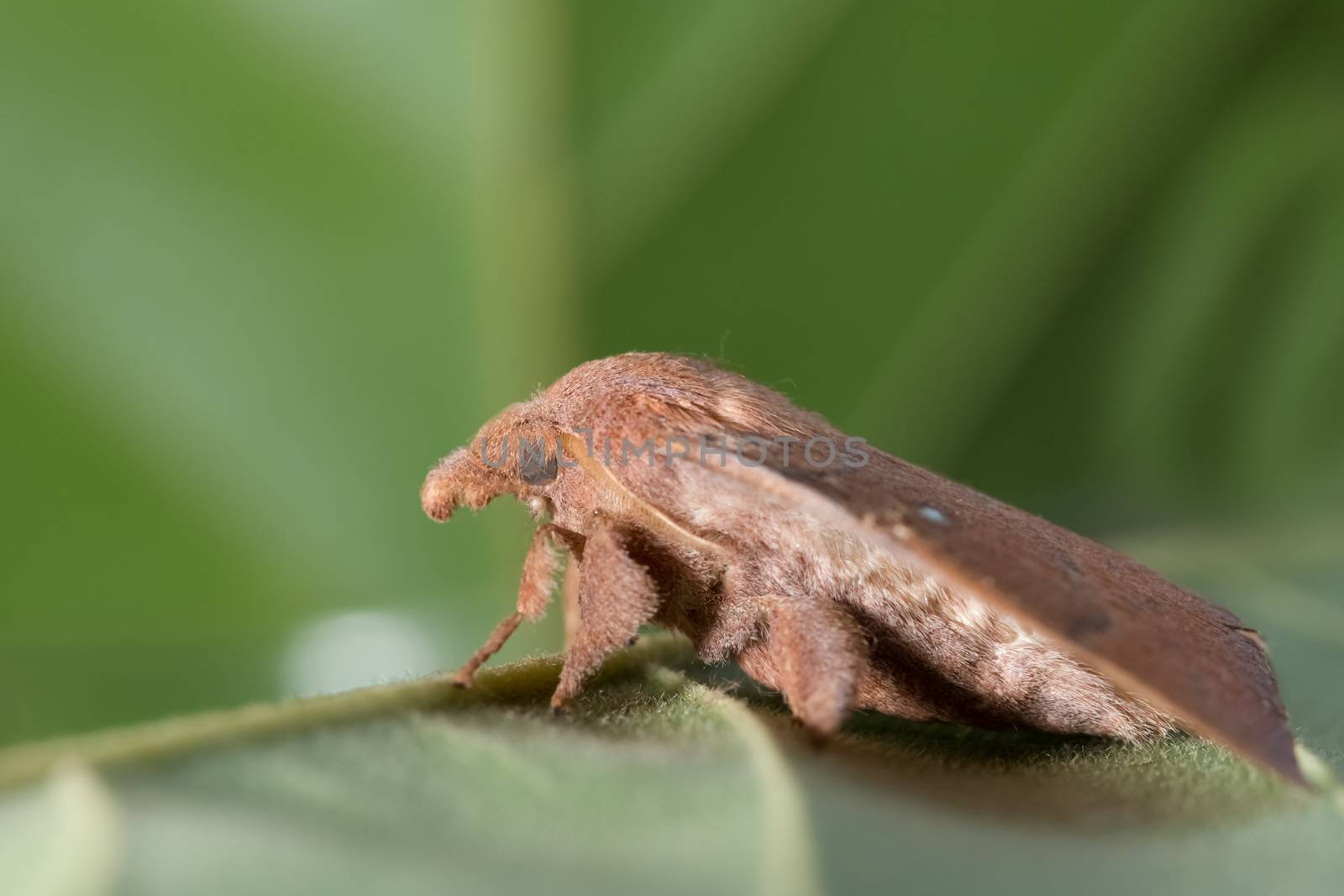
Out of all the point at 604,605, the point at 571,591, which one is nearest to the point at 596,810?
the point at 604,605

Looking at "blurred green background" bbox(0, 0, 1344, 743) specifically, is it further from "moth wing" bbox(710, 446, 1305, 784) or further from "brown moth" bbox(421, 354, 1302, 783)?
"moth wing" bbox(710, 446, 1305, 784)

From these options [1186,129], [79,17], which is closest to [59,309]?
[79,17]

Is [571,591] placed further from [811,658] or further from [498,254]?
[498,254]

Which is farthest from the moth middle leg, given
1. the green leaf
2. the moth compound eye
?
the moth compound eye

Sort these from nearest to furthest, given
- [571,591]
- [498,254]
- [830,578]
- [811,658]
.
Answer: [811,658] → [830,578] → [571,591] → [498,254]

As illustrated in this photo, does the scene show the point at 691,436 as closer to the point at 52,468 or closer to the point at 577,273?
Answer: the point at 577,273

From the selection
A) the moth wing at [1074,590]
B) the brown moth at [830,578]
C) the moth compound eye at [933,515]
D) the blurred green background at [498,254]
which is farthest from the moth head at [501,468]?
the blurred green background at [498,254]
